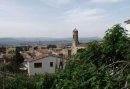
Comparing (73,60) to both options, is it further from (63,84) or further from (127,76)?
(127,76)

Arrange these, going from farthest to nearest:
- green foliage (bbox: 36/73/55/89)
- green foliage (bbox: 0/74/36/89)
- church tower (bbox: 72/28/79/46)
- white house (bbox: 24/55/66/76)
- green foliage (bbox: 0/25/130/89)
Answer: church tower (bbox: 72/28/79/46) → white house (bbox: 24/55/66/76) → green foliage (bbox: 0/74/36/89) → green foliage (bbox: 36/73/55/89) → green foliage (bbox: 0/25/130/89)

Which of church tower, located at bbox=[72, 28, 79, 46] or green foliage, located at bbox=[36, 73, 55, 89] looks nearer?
green foliage, located at bbox=[36, 73, 55, 89]

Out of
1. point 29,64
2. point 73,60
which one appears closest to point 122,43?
point 73,60

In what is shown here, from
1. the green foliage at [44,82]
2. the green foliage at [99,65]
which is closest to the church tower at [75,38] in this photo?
the green foliage at [44,82]

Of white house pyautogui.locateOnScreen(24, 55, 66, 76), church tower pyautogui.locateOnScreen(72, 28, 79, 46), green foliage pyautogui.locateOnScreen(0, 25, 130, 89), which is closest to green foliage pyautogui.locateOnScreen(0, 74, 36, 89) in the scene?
green foliage pyautogui.locateOnScreen(0, 25, 130, 89)

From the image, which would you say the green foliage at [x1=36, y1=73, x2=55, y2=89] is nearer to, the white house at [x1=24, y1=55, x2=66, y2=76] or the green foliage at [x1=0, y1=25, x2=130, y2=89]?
the green foliage at [x1=0, y1=25, x2=130, y2=89]

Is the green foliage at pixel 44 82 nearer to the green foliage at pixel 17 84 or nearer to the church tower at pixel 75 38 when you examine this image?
the green foliage at pixel 17 84

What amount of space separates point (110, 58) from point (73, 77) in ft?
5.54

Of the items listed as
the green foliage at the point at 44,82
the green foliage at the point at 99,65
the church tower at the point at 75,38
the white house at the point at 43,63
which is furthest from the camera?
the church tower at the point at 75,38

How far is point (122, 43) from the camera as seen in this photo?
10.6 metres

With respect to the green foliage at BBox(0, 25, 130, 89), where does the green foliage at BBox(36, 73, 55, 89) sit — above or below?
below

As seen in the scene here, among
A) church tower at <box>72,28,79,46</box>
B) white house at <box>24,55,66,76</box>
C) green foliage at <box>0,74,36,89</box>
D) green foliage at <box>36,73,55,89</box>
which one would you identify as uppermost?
church tower at <box>72,28,79,46</box>

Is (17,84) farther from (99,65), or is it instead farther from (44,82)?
(99,65)

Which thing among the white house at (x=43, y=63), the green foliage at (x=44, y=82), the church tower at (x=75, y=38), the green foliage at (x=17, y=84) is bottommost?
the white house at (x=43, y=63)
